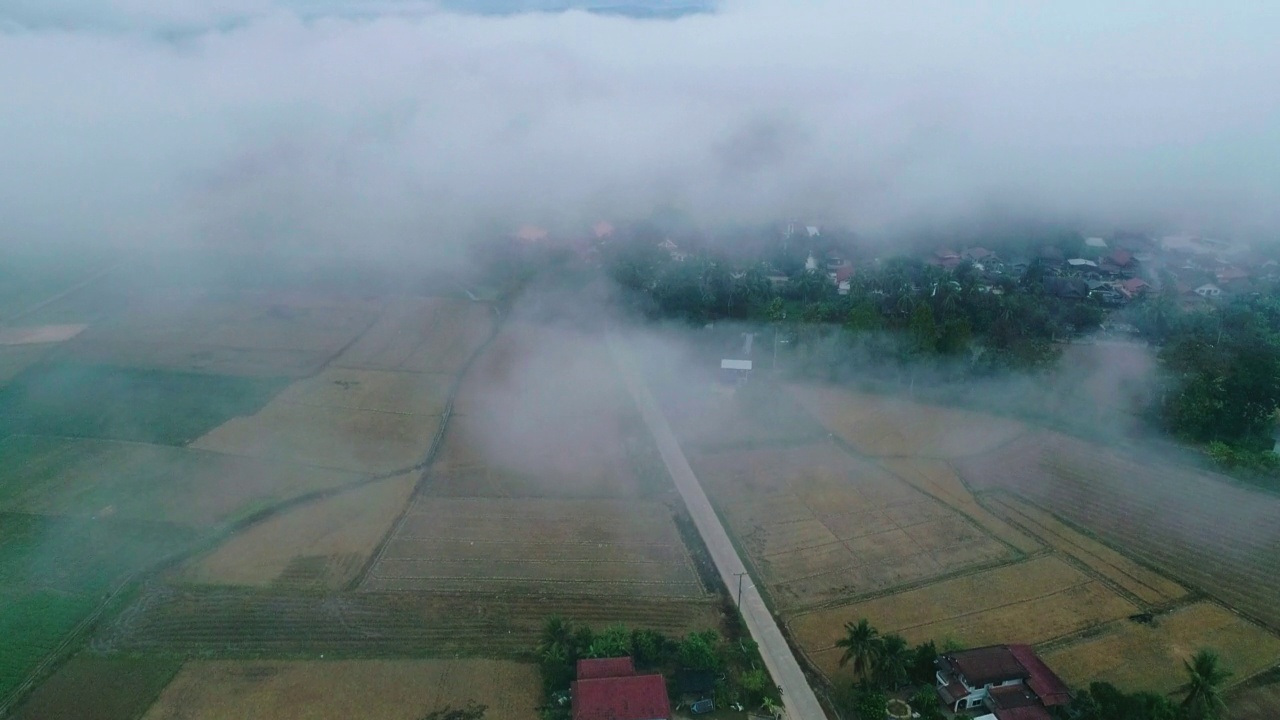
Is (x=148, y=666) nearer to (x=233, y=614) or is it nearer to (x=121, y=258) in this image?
(x=233, y=614)

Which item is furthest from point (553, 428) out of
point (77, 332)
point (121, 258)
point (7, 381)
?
point (121, 258)

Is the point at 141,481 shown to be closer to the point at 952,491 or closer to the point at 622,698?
the point at 622,698

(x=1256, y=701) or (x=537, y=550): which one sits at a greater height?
(x=537, y=550)

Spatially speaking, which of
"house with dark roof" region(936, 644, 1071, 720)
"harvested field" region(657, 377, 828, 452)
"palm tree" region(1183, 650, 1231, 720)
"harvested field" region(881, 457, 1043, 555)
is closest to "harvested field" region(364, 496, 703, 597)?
"harvested field" region(657, 377, 828, 452)

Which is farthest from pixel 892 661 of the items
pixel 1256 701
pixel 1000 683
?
pixel 1256 701

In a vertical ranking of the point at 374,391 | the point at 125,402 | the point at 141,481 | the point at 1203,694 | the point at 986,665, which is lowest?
the point at 986,665
